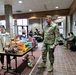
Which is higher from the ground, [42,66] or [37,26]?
[37,26]

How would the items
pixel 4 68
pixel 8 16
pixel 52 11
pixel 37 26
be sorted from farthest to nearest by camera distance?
1. pixel 37 26
2. pixel 52 11
3. pixel 8 16
4. pixel 4 68

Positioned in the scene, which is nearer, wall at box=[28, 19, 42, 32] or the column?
the column

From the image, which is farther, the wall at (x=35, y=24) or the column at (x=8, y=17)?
the wall at (x=35, y=24)

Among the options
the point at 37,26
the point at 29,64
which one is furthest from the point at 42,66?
the point at 37,26

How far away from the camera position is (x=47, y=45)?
329 cm

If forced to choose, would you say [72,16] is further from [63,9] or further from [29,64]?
[29,64]

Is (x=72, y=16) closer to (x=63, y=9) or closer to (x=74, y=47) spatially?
(x=63, y=9)

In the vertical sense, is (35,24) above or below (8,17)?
above

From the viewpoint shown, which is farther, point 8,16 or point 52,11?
point 52,11

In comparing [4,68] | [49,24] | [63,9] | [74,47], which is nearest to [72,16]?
[63,9]

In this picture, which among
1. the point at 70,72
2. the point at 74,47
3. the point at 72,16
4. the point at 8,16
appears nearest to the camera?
the point at 70,72

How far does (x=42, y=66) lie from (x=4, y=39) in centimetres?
151

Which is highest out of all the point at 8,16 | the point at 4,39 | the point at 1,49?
the point at 8,16

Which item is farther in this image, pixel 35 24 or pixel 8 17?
pixel 35 24
